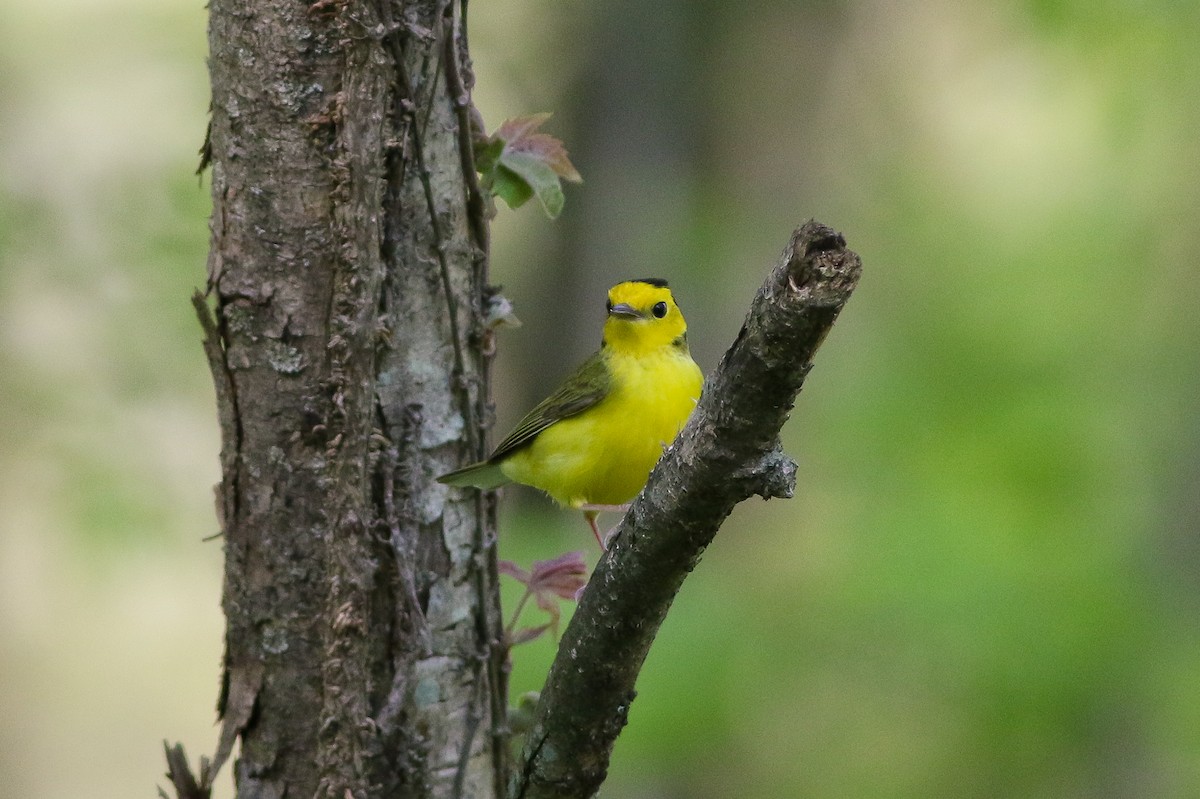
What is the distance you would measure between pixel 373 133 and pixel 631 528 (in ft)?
4.22

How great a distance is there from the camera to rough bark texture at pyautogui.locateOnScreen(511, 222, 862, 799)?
181 centimetres

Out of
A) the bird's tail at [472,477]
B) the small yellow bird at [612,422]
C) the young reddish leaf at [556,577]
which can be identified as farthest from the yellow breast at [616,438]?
the bird's tail at [472,477]

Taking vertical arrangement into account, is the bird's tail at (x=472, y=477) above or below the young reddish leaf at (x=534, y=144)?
below

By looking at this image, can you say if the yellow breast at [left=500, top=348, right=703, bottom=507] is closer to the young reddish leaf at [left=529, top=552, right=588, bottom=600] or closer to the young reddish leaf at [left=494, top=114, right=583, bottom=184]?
the young reddish leaf at [left=529, top=552, right=588, bottom=600]

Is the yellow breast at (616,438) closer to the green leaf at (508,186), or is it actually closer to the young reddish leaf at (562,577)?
the young reddish leaf at (562,577)

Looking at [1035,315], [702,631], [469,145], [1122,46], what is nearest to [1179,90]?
[1122,46]

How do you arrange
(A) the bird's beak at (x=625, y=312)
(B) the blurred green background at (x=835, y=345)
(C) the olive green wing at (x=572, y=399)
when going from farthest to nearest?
(B) the blurred green background at (x=835, y=345) < (A) the bird's beak at (x=625, y=312) < (C) the olive green wing at (x=572, y=399)

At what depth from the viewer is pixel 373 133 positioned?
2.92m

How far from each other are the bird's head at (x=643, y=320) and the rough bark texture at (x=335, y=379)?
1782mm

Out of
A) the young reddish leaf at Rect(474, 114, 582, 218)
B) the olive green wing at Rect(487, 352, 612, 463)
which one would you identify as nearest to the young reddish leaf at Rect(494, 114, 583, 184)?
the young reddish leaf at Rect(474, 114, 582, 218)

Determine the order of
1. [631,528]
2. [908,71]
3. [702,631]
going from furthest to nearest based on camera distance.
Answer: [908,71] → [702,631] → [631,528]

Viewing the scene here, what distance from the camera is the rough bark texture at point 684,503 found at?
5.93 feet

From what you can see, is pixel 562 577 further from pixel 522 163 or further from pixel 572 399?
pixel 572 399

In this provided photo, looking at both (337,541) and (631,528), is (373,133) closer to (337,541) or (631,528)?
(337,541)
